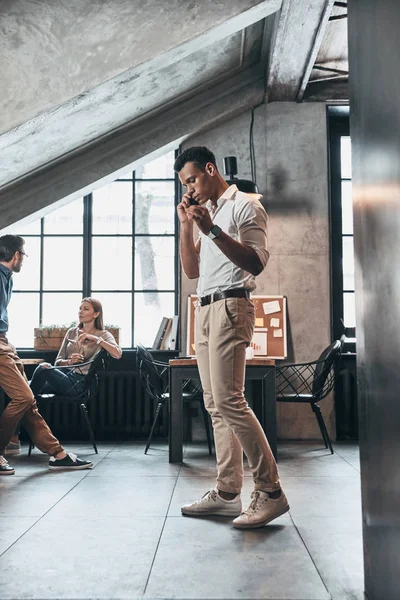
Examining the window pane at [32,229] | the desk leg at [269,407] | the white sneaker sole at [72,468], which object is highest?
the window pane at [32,229]

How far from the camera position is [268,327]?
254 inches

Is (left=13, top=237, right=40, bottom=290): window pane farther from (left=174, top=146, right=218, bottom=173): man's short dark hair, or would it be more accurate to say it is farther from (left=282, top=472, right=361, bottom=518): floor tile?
(left=174, top=146, right=218, bottom=173): man's short dark hair

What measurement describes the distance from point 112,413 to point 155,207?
2.31 meters

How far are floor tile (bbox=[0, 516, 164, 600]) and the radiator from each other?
3446 mm

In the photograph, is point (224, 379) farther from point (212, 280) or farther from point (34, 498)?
point (34, 498)

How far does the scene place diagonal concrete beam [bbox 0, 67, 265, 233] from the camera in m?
6.15

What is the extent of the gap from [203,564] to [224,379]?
2.74 ft

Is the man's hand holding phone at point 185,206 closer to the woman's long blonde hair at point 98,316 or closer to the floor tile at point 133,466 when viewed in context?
the floor tile at point 133,466

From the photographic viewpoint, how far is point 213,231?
2740 mm

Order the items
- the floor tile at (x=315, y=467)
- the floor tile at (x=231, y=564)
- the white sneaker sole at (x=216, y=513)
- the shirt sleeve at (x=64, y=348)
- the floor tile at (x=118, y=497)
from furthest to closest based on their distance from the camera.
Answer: the shirt sleeve at (x=64, y=348)
the floor tile at (x=315, y=467)
the floor tile at (x=118, y=497)
the white sneaker sole at (x=216, y=513)
the floor tile at (x=231, y=564)

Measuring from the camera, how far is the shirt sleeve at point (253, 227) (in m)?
2.89

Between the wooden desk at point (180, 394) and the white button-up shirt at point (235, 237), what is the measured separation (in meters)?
1.90

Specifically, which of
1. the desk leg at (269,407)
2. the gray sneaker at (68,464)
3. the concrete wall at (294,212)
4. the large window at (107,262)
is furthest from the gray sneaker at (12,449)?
the desk leg at (269,407)

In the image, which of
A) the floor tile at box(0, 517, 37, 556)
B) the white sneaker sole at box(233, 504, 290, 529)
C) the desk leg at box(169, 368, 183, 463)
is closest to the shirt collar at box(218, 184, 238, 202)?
the white sneaker sole at box(233, 504, 290, 529)
